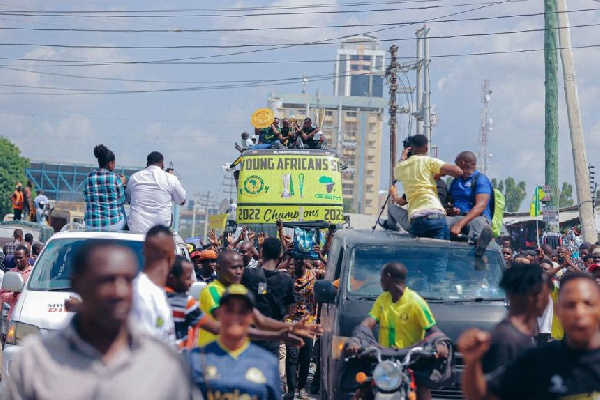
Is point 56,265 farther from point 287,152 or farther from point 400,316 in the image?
point 287,152

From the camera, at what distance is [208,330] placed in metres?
6.24

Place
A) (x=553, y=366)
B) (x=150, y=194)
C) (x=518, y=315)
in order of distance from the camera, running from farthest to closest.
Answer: (x=150, y=194) < (x=518, y=315) < (x=553, y=366)

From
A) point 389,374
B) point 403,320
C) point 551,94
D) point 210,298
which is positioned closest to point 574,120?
point 551,94

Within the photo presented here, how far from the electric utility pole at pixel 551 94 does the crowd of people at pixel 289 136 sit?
446 centimetres

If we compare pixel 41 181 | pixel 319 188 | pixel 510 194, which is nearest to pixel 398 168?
pixel 319 188

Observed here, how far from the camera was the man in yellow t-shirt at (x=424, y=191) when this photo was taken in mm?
9828

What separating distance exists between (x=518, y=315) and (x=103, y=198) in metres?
6.76

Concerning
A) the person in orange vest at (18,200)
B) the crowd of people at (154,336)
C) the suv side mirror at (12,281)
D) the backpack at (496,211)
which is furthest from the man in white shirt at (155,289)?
the person in orange vest at (18,200)

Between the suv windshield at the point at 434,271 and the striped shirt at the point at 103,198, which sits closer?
the suv windshield at the point at 434,271

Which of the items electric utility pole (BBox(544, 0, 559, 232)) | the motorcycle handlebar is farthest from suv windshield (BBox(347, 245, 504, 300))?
electric utility pole (BBox(544, 0, 559, 232))

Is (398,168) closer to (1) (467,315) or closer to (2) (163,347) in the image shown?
(1) (467,315)

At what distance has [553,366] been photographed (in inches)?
172

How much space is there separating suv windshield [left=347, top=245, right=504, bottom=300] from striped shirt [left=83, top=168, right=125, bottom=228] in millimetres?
2983

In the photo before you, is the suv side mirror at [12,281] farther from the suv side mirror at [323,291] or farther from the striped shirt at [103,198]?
the suv side mirror at [323,291]
